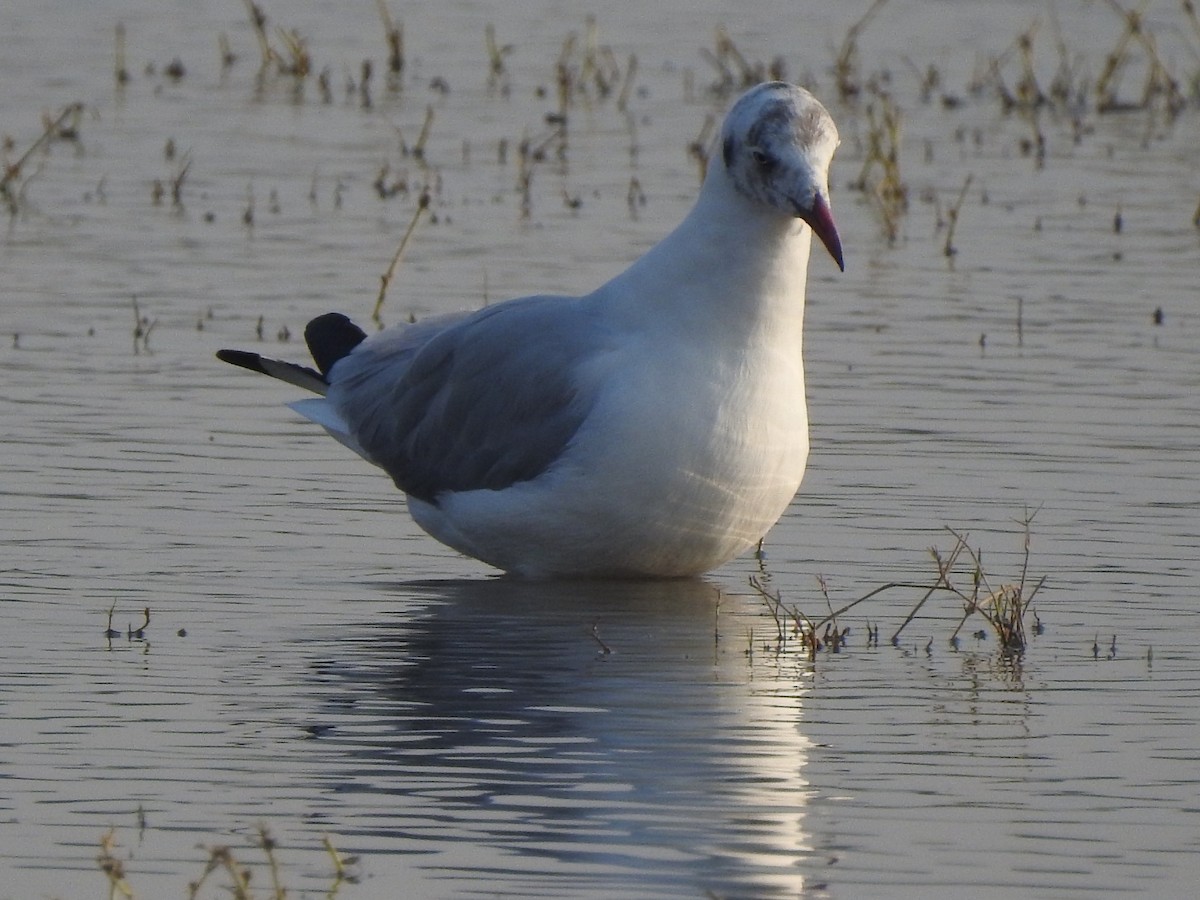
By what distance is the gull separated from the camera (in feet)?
23.2

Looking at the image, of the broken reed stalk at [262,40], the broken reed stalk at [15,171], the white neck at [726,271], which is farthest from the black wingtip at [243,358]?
the broken reed stalk at [262,40]

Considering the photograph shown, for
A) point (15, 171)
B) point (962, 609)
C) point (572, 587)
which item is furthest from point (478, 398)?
point (15, 171)

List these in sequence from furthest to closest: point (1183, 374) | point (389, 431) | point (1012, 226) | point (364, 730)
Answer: point (1012, 226)
point (1183, 374)
point (389, 431)
point (364, 730)

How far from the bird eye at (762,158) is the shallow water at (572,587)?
44.3 inches

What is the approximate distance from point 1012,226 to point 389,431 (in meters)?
5.53

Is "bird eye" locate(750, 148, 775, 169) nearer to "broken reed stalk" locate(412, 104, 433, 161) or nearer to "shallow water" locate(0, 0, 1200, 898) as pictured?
"shallow water" locate(0, 0, 1200, 898)

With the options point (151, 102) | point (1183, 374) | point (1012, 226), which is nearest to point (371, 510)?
point (1183, 374)

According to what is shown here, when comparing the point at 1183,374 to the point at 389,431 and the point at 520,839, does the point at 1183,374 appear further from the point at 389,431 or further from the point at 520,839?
the point at 520,839

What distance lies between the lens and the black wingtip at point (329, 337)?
28.5 feet

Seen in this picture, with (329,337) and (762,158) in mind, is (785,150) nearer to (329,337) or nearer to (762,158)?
(762,158)

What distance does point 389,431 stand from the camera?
26.3ft

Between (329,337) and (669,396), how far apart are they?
1.95m

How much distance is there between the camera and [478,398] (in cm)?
770

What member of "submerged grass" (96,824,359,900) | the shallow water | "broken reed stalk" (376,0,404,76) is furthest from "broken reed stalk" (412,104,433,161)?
"submerged grass" (96,824,359,900)
